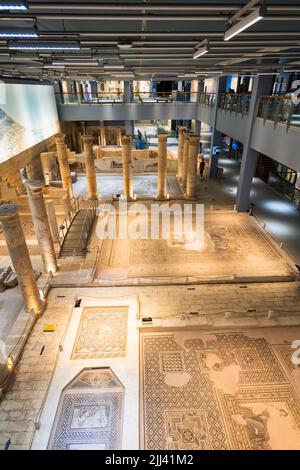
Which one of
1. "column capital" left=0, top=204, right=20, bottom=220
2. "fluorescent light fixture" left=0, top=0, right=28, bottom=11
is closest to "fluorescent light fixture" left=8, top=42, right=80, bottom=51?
"fluorescent light fixture" left=0, top=0, right=28, bottom=11

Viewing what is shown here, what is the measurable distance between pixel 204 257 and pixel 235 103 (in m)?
7.82

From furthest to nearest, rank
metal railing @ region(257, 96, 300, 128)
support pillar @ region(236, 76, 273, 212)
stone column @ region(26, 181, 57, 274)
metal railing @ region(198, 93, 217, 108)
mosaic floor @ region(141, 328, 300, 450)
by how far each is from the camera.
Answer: metal railing @ region(198, 93, 217, 108) < support pillar @ region(236, 76, 273, 212) < metal railing @ region(257, 96, 300, 128) < stone column @ region(26, 181, 57, 274) < mosaic floor @ region(141, 328, 300, 450)

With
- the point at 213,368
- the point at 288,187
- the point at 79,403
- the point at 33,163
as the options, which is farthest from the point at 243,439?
the point at 33,163

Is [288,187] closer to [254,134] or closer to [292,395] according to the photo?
[254,134]

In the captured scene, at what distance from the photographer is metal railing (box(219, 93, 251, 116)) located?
12135 mm

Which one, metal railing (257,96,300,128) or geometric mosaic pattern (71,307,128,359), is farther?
metal railing (257,96,300,128)

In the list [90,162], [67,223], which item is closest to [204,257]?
[67,223]

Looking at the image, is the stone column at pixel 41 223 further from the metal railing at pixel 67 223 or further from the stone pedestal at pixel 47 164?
the stone pedestal at pixel 47 164

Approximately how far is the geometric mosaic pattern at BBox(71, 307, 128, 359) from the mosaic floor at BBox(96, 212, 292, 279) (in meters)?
1.60

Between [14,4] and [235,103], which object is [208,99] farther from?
[14,4]

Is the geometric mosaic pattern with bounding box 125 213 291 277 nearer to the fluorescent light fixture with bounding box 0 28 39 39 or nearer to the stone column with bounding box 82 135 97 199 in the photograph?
the stone column with bounding box 82 135 97 199

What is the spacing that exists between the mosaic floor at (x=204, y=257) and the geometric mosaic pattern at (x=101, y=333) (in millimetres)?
1603

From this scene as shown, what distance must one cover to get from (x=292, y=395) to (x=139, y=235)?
736 cm

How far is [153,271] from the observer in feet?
30.7
